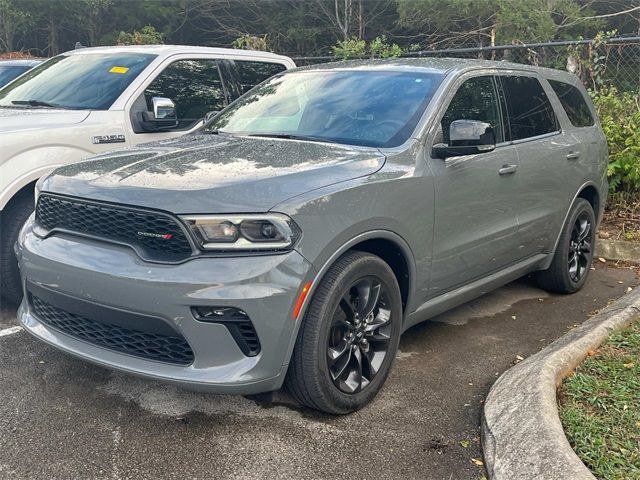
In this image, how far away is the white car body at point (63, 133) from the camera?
438 cm

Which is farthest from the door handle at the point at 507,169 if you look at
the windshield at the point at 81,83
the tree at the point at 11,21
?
the tree at the point at 11,21

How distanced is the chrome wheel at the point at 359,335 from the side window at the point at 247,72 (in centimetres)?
338

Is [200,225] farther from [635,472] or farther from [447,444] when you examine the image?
[635,472]

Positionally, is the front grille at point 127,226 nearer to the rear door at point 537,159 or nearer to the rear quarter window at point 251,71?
the rear door at point 537,159

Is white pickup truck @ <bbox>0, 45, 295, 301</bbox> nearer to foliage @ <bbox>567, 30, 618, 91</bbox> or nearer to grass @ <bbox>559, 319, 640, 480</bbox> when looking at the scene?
grass @ <bbox>559, 319, 640, 480</bbox>

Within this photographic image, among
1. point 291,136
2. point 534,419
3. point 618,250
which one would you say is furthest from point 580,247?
point 534,419

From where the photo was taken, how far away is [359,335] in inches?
132

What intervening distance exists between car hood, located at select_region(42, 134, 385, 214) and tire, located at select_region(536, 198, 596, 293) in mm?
2350

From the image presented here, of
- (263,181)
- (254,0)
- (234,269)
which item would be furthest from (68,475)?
(254,0)

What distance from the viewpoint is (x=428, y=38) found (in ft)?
60.9

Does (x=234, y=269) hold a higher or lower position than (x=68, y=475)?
higher

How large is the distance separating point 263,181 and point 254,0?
19.7 m

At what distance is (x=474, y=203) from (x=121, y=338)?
87.3 inches

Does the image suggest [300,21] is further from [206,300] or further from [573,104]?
[206,300]
